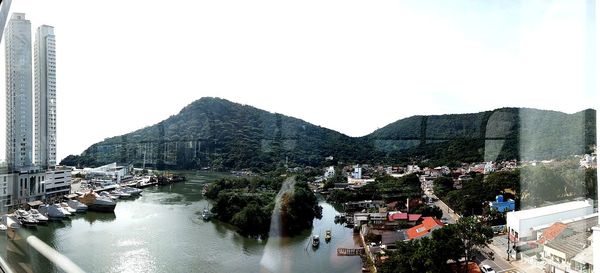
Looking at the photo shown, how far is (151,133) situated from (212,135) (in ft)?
1.33

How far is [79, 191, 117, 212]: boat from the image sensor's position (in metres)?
2.53

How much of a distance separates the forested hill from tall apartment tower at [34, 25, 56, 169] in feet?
0.42

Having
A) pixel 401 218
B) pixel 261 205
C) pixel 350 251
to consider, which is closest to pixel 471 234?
pixel 401 218

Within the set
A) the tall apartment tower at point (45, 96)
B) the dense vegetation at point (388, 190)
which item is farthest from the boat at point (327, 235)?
the tall apartment tower at point (45, 96)

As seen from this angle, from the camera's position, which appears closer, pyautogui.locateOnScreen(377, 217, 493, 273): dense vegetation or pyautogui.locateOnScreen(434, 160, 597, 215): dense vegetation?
pyautogui.locateOnScreen(434, 160, 597, 215): dense vegetation

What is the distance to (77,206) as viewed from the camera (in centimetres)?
268

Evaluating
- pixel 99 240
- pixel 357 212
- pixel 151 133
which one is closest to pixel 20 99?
pixel 151 133

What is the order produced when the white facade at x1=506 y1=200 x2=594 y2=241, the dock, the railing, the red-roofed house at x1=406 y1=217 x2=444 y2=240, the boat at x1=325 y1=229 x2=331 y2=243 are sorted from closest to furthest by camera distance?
the white facade at x1=506 y1=200 x2=594 y2=241 < the red-roofed house at x1=406 y1=217 x2=444 y2=240 < the dock < the boat at x1=325 y1=229 x2=331 y2=243 < the railing

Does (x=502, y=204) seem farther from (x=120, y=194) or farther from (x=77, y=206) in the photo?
(x=77, y=206)

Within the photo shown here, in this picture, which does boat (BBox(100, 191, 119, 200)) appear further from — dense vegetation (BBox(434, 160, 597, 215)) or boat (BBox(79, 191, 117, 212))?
dense vegetation (BBox(434, 160, 597, 215))

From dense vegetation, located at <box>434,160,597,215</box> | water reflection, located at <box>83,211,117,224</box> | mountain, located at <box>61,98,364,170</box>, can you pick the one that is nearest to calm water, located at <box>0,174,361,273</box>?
water reflection, located at <box>83,211,117,224</box>

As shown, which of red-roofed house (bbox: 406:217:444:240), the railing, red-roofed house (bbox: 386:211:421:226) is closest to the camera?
red-roofed house (bbox: 406:217:444:240)

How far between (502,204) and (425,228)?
0.27 meters

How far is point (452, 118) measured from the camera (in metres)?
1.17
